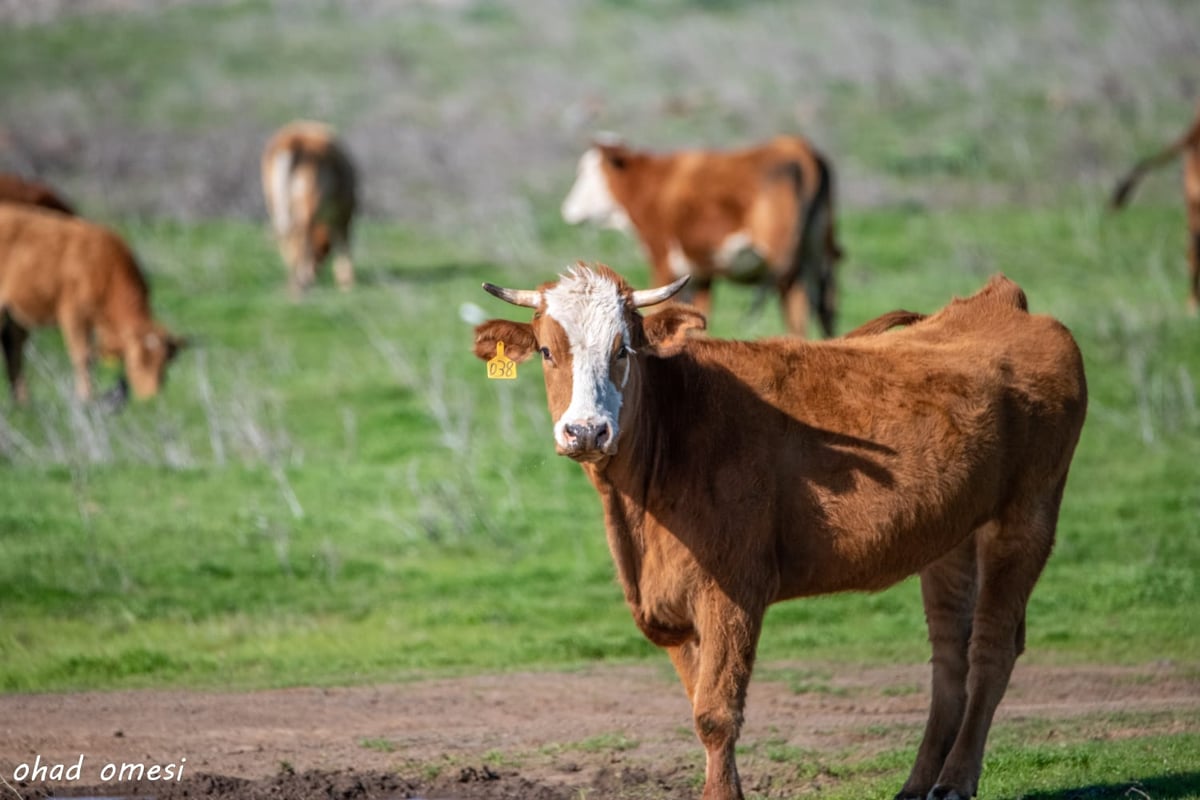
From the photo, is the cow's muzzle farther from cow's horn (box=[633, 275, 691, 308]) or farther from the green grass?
the green grass

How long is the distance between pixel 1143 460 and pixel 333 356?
8.47 meters

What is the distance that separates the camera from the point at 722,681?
714 centimetres

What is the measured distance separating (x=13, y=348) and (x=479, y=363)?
5.73 meters

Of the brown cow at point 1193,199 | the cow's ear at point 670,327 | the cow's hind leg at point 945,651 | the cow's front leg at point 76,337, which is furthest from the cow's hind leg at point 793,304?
the cow's ear at point 670,327

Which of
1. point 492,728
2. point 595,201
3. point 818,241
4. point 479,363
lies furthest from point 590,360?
point 595,201

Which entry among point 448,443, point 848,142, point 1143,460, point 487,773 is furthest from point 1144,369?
point 848,142

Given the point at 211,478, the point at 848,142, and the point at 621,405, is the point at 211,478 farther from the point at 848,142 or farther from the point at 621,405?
the point at 848,142

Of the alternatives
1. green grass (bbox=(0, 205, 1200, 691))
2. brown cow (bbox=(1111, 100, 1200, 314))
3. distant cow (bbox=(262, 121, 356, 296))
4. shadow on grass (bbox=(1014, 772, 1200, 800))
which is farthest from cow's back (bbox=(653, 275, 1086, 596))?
distant cow (bbox=(262, 121, 356, 296))

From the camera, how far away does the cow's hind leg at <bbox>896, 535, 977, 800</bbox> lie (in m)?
7.97

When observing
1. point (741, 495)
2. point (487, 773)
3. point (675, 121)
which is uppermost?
point (741, 495)

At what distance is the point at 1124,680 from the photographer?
34.1 feet

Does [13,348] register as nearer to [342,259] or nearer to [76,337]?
[76,337]

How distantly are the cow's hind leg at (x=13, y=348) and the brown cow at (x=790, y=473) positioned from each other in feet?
41.6

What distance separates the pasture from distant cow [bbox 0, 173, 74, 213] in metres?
1.78
